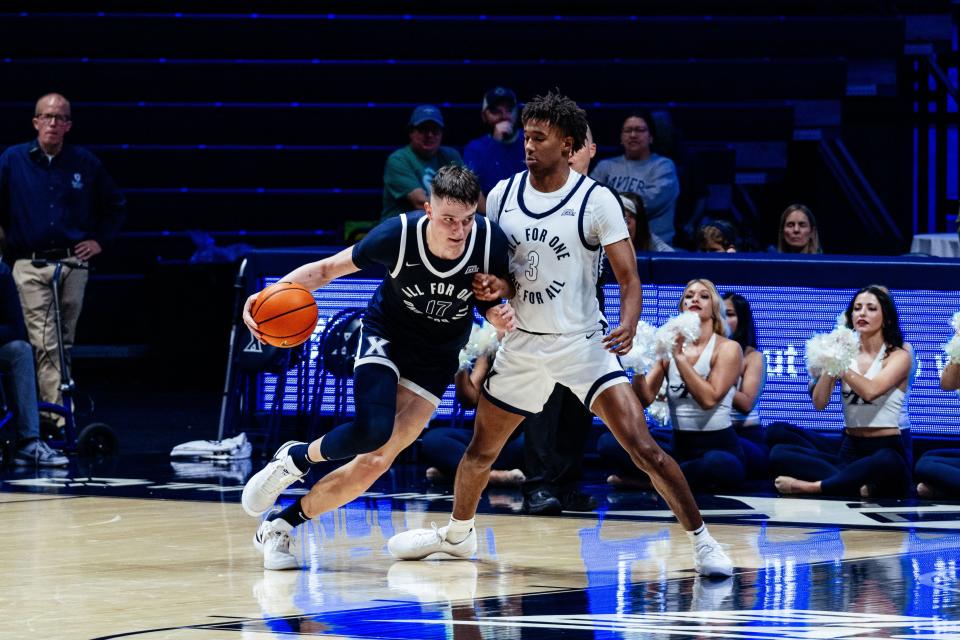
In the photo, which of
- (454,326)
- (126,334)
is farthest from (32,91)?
(454,326)

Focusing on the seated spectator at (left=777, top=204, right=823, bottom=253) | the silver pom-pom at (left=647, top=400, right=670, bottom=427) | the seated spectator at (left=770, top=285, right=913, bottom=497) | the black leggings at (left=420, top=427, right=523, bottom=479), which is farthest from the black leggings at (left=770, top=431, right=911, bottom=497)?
the seated spectator at (left=777, top=204, right=823, bottom=253)

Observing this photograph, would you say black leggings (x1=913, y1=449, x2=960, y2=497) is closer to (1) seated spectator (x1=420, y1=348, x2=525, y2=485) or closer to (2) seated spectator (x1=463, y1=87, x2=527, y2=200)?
(1) seated spectator (x1=420, y1=348, x2=525, y2=485)

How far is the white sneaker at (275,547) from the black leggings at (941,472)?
374 centimetres

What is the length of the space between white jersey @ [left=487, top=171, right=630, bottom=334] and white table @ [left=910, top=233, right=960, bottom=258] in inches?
239

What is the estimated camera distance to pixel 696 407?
9.12 metres

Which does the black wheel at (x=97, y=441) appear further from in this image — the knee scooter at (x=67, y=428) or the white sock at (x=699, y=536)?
the white sock at (x=699, y=536)

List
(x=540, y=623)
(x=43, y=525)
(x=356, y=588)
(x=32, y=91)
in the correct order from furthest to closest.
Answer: (x=32, y=91)
(x=43, y=525)
(x=356, y=588)
(x=540, y=623)

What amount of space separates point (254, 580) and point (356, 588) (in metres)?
0.42

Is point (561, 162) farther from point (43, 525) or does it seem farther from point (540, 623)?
point (43, 525)

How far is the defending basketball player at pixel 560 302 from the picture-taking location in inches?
249

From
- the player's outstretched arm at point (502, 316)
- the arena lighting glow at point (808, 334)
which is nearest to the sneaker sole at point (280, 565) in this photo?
the player's outstretched arm at point (502, 316)

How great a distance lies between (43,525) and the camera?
773 cm

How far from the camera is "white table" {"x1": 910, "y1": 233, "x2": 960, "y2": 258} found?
39.4ft

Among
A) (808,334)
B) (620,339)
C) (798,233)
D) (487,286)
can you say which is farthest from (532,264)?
(798,233)
